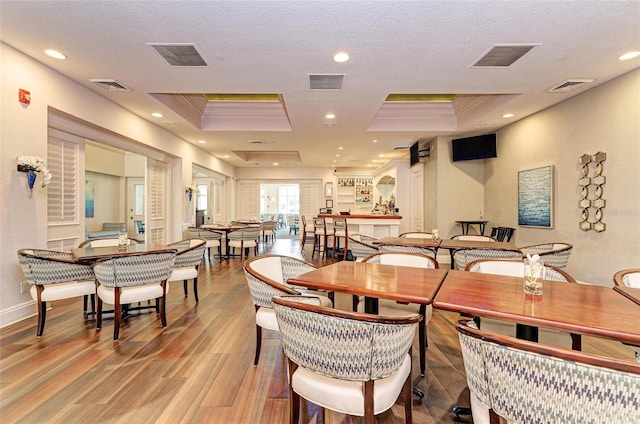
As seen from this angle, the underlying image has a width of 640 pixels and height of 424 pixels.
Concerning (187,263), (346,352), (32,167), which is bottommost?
(187,263)

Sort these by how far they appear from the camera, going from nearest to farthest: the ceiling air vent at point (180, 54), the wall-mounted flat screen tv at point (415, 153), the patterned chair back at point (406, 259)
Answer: the patterned chair back at point (406, 259) → the ceiling air vent at point (180, 54) → the wall-mounted flat screen tv at point (415, 153)

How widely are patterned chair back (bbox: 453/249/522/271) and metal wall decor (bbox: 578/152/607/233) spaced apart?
6.44 ft

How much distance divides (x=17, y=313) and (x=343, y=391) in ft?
13.1

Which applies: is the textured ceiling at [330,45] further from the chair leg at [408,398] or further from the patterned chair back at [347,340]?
the chair leg at [408,398]

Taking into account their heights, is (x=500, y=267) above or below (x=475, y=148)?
below

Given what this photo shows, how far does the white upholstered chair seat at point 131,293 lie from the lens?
9.51 feet

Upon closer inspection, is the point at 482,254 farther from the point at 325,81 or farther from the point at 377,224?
the point at 377,224

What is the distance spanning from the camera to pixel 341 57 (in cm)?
335

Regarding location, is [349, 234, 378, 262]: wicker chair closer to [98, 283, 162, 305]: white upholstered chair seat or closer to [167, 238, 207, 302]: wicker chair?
[167, 238, 207, 302]: wicker chair

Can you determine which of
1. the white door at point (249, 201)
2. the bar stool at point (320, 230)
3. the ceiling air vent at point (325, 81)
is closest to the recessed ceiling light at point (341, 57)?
the ceiling air vent at point (325, 81)

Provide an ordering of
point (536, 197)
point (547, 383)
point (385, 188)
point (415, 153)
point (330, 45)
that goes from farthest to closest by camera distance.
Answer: point (385, 188) → point (415, 153) → point (536, 197) → point (330, 45) → point (547, 383)

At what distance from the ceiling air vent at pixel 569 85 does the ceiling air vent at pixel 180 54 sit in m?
4.74

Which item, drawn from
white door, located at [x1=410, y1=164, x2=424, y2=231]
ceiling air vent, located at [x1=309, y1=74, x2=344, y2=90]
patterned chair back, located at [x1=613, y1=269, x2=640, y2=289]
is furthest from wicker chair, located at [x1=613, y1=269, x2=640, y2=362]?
white door, located at [x1=410, y1=164, x2=424, y2=231]

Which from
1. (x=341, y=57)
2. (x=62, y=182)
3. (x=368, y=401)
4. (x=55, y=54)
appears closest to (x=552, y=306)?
(x=368, y=401)
